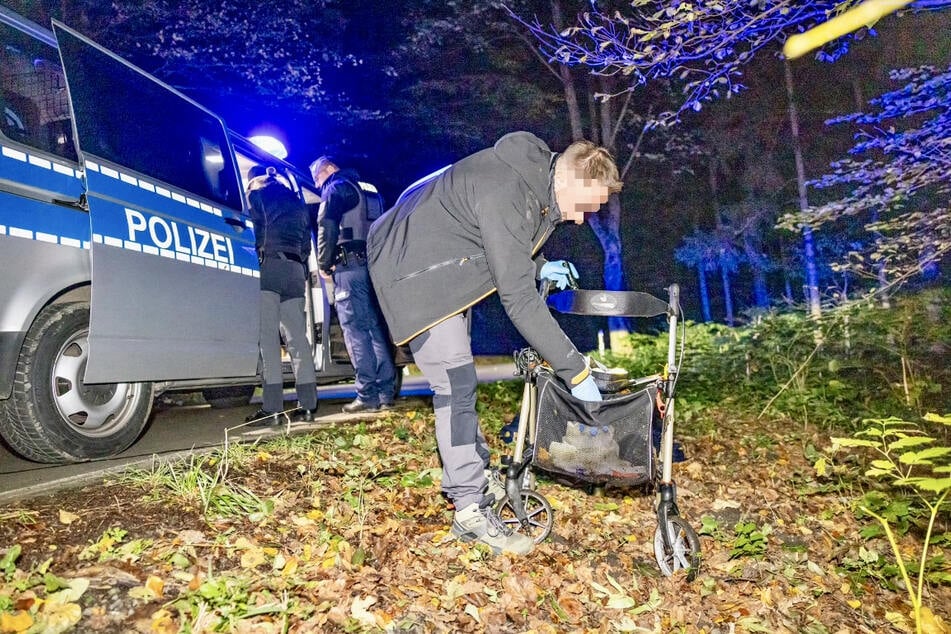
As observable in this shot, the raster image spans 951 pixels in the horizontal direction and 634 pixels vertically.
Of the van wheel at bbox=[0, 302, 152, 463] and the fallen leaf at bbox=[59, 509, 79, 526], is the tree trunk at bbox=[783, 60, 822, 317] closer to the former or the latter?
the van wheel at bbox=[0, 302, 152, 463]

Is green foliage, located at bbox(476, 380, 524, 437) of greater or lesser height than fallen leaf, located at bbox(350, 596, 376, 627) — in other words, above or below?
above

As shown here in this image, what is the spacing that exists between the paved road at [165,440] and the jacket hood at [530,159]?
1.93m

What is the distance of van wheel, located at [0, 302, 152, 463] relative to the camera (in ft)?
9.65

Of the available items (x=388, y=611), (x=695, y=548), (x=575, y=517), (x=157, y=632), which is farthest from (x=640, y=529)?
(x=157, y=632)

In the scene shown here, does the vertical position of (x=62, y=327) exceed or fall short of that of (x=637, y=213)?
it falls short

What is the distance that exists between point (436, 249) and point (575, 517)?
1.70 meters

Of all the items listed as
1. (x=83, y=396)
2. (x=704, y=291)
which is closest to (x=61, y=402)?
(x=83, y=396)

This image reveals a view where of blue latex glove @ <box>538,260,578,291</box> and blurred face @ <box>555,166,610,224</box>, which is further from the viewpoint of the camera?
blue latex glove @ <box>538,260,578,291</box>

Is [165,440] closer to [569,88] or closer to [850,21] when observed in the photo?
[850,21]

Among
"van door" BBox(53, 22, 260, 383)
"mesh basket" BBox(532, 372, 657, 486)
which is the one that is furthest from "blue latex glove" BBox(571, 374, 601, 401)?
"van door" BBox(53, 22, 260, 383)

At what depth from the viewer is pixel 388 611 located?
82.3 inches

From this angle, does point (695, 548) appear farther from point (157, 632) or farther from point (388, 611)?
point (157, 632)

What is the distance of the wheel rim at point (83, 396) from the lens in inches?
123

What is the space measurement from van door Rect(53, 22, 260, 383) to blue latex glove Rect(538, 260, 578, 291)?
6.84ft
